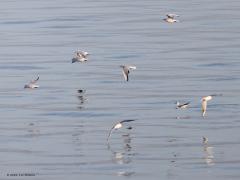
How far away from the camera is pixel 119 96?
3334cm

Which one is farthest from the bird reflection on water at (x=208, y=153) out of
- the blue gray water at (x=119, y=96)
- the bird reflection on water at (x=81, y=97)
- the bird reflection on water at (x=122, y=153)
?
the bird reflection on water at (x=81, y=97)

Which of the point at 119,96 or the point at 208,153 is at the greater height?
the point at 119,96

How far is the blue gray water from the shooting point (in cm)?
2491

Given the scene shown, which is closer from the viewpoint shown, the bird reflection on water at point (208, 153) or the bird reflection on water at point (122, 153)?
the bird reflection on water at point (122, 153)

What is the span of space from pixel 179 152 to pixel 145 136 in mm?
2038

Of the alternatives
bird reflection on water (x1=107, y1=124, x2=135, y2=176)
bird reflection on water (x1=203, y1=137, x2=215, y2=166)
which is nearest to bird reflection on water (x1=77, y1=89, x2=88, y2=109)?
bird reflection on water (x1=107, y1=124, x2=135, y2=176)

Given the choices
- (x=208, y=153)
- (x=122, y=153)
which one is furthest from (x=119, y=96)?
(x=208, y=153)

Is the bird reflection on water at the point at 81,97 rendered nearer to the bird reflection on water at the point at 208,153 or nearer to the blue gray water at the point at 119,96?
the blue gray water at the point at 119,96

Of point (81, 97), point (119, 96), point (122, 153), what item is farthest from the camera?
point (81, 97)

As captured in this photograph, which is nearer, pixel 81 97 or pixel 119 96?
pixel 119 96

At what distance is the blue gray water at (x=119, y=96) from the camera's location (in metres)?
24.9

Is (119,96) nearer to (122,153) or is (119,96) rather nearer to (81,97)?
(81,97)

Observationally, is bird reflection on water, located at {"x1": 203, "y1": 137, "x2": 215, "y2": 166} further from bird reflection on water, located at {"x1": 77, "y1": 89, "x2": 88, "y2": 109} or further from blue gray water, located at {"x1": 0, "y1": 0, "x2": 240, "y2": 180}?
bird reflection on water, located at {"x1": 77, "y1": 89, "x2": 88, "y2": 109}

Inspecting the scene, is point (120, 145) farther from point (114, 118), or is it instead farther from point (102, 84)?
point (102, 84)
